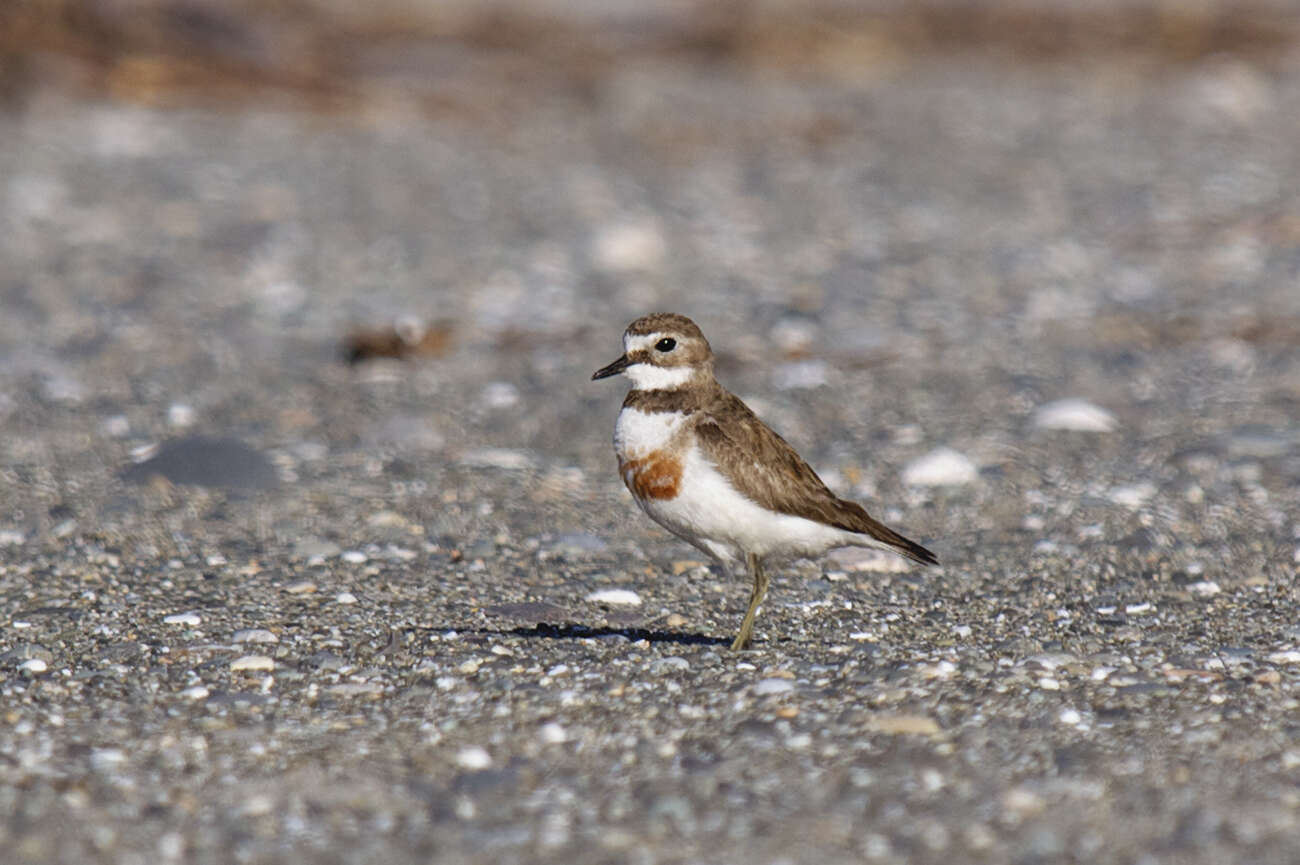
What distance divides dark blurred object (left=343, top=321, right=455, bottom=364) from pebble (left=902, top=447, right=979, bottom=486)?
3.11 metres

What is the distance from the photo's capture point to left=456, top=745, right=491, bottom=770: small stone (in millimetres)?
4656

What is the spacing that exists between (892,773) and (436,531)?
298 cm

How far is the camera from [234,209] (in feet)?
40.9

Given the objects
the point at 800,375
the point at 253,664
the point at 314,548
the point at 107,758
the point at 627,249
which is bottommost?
the point at 107,758

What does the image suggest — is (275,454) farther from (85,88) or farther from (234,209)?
(85,88)

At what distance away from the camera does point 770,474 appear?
18.0ft

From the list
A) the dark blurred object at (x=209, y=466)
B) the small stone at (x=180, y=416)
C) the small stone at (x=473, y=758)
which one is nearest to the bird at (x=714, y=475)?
the small stone at (x=473, y=758)

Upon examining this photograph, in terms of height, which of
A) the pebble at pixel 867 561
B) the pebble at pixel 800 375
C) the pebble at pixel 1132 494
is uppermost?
the pebble at pixel 800 375

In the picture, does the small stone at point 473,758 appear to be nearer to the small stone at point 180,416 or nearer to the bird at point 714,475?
the bird at point 714,475

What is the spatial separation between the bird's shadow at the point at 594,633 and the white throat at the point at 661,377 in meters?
0.84

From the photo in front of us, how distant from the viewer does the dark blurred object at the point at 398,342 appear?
953cm

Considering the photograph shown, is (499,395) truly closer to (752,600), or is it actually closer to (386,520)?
(386,520)

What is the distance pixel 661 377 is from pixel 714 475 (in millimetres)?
507

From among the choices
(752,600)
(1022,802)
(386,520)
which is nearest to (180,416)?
(386,520)
